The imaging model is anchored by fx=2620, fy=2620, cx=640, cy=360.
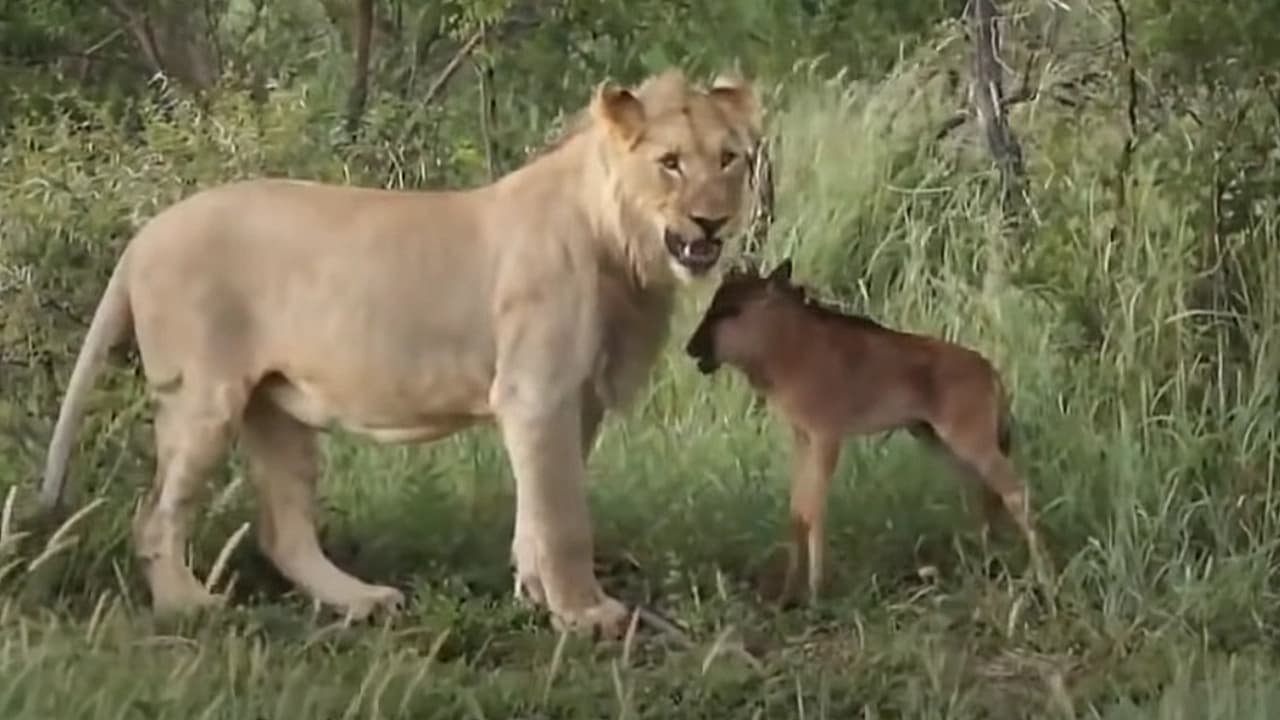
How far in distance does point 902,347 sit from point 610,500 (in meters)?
1.08

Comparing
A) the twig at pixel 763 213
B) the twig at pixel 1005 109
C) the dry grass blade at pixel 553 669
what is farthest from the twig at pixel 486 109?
the dry grass blade at pixel 553 669

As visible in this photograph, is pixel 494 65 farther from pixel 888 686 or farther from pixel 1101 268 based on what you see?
pixel 888 686


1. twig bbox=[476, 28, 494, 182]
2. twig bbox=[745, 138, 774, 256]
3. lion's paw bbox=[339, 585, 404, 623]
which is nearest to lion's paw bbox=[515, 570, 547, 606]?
lion's paw bbox=[339, 585, 404, 623]

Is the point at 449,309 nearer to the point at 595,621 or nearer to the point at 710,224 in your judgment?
the point at 710,224

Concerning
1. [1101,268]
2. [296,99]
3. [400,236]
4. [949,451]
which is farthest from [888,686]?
[296,99]

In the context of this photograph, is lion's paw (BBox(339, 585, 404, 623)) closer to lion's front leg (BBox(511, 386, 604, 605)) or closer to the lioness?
the lioness

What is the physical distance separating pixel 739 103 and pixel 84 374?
1.61 m

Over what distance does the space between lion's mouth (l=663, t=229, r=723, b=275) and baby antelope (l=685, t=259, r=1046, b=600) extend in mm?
532

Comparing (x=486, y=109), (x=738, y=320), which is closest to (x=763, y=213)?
(x=486, y=109)

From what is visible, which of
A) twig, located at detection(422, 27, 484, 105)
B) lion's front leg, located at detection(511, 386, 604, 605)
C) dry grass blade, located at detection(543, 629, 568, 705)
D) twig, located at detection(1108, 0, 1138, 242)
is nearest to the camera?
dry grass blade, located at detection(543, 629, 568, 705)

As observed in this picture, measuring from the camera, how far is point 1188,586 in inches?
236

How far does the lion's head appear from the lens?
219 inches

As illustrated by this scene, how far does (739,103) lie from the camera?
5.75 meters

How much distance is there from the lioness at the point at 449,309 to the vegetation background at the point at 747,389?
19cm
